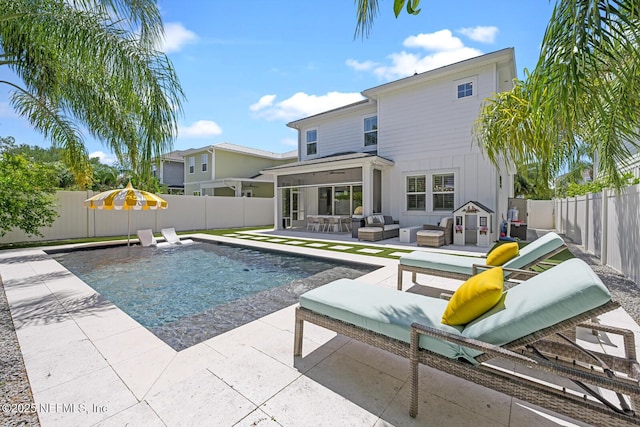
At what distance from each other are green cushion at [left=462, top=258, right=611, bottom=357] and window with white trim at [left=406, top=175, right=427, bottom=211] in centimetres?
1062

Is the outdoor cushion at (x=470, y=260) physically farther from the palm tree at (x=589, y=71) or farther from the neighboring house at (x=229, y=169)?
the neighboring house at (x=229, y=169)

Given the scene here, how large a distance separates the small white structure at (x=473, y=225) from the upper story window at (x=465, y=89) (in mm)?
4462

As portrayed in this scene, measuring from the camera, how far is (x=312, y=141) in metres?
16.7

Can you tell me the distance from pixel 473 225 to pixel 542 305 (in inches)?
390

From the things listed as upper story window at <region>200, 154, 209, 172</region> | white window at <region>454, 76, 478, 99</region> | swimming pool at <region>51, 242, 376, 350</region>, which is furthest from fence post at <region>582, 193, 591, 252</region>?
upper story window at <region>200, 154, 209, 172</region>

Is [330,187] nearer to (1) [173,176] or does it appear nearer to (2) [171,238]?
(2) [171,238]

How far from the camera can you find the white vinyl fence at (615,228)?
5.34m

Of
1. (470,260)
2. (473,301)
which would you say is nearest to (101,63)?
(473,301)

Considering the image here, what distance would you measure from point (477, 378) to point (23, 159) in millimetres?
13865

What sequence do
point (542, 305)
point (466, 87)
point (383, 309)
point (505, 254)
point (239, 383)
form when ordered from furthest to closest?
point (466, 87)
point (505, 254)
point (383, 309)
point (239, 383)
point (542, 305)

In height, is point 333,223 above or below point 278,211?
below

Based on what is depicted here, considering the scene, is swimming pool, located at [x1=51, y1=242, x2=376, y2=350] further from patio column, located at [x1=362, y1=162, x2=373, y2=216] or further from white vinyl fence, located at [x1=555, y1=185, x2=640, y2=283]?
white vinyl fence, located at [x1=555, y1=185, x2=640, y2=283]

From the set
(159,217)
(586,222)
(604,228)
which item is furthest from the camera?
A: (159,217)

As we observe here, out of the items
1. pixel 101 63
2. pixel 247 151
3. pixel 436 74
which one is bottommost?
pixel 101 63
